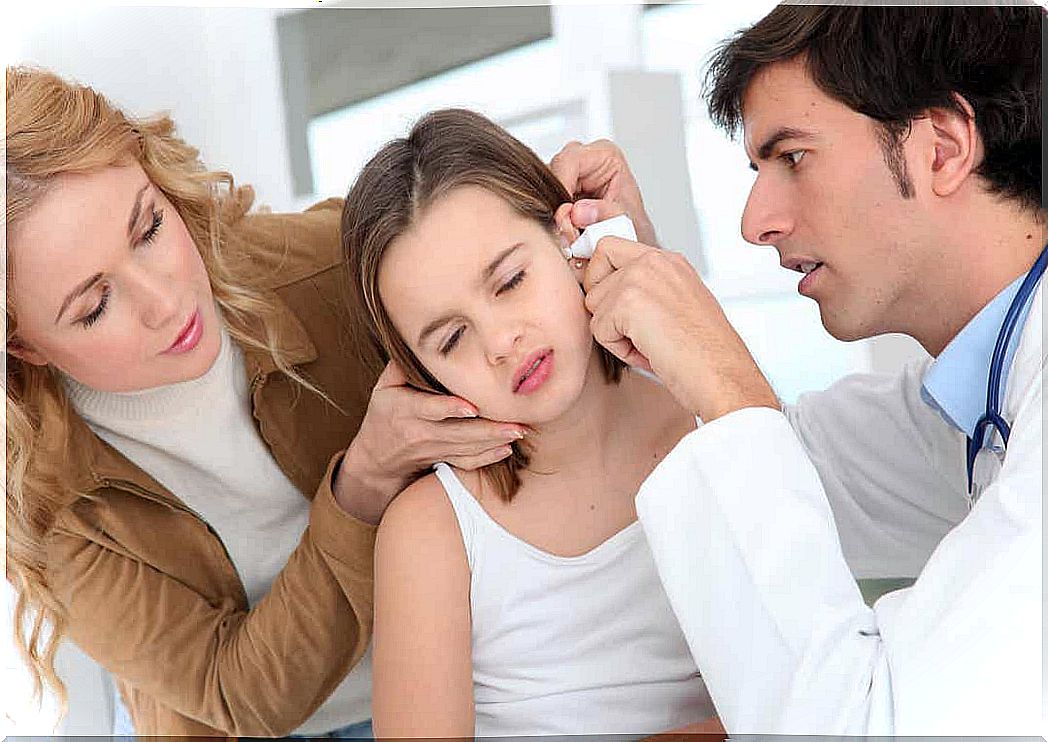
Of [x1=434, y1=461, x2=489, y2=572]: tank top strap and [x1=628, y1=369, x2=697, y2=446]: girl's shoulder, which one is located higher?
[x1=628, y1=369, x2=697, y2=446]: girl's shoulder

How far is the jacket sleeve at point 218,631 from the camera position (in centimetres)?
131

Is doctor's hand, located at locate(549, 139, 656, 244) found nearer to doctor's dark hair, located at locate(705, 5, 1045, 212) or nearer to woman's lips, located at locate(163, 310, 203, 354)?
doctor's dark hair, located at locate(705, 5, 1045, 212)

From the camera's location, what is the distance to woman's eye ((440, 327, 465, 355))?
1.18 m

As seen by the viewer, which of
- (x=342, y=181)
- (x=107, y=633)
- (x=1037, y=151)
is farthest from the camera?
(x=342, y=181)

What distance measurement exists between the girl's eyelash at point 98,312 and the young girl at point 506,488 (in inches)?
9.9

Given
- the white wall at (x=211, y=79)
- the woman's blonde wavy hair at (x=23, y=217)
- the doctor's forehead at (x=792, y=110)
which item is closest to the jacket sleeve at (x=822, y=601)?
the doctor's forehead at (x=792, y=110)

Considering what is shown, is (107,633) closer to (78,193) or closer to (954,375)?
(78,193)

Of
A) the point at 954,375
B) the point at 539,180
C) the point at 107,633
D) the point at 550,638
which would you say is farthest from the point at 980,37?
the point at 107,633

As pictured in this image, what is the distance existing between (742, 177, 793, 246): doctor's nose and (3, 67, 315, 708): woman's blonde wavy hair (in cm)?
54

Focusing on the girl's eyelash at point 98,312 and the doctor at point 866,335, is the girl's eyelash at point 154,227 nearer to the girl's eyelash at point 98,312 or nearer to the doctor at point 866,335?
the girl's eyelash at point 98,312

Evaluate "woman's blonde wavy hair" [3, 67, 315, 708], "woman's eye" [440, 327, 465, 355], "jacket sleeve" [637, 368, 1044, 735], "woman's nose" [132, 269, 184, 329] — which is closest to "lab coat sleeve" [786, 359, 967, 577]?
"jacket sleeve" [637, 368, 1044, 735]

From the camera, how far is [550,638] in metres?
1.26

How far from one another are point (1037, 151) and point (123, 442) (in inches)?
41.2

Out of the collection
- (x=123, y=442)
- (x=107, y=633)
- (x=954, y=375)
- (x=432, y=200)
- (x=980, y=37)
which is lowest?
(x=107, y=633)
